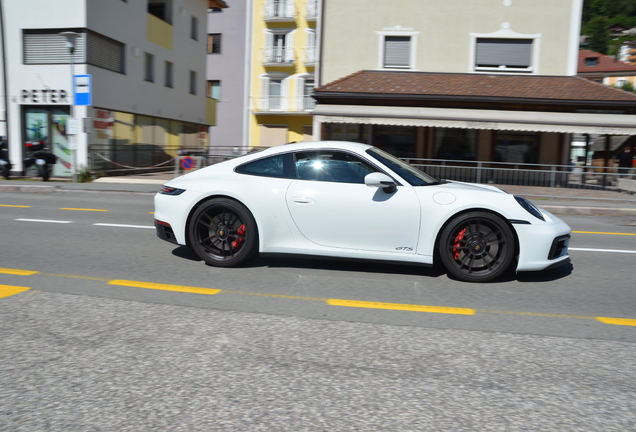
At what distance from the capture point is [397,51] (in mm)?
22156

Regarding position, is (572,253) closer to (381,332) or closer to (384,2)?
(381,332)

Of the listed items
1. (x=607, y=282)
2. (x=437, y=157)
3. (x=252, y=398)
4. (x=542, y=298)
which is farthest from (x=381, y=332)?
(x=437, y=157)

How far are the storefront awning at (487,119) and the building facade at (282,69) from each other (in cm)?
1956

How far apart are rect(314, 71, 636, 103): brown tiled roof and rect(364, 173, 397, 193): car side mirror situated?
1540 cm

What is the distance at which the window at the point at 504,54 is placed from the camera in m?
21.6

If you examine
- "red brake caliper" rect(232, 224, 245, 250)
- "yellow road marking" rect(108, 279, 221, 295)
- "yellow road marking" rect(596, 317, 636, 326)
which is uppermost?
"red brake caliper" rect(232, 224, 245, 250)

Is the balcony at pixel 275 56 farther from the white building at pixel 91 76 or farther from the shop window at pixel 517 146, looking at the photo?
the shop window at pixel 517 146

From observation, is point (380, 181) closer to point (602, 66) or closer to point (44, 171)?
point (44, 171)

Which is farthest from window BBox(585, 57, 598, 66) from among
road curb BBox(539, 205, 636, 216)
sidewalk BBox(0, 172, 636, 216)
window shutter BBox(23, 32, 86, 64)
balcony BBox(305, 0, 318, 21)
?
window shutter BBox(23, 32, 86, 64)

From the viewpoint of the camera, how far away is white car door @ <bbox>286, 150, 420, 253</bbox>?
5.32 meters

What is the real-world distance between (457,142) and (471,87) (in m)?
2.17

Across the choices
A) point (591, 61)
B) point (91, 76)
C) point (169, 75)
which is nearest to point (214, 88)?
point (169, 75)

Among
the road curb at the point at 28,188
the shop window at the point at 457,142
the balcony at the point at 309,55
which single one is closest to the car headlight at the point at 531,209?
the road curb at the point at 28,188

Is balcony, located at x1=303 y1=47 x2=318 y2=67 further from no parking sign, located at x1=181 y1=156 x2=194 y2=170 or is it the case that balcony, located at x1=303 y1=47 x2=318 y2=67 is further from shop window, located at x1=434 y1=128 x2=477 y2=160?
no parking sign, located at x1=181 y1=156 x2=194 y2=170
